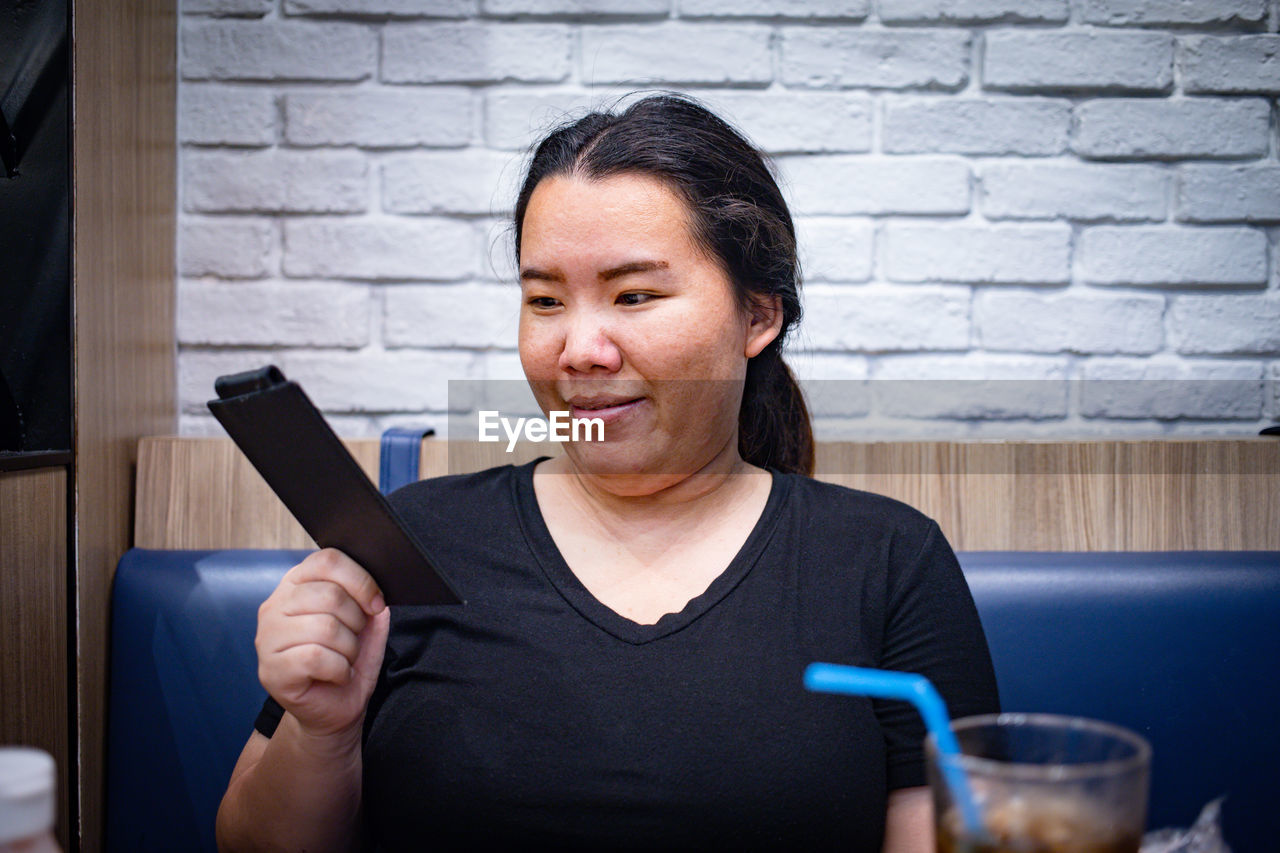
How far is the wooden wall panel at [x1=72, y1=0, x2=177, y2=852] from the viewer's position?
44.9 inches

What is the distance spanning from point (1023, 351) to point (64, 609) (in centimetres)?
130

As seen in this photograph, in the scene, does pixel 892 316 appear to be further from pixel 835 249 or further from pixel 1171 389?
pixel 1171 389

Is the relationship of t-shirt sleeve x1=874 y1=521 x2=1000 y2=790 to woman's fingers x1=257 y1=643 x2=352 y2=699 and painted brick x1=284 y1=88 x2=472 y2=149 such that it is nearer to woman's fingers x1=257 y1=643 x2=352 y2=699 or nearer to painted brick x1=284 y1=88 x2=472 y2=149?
woman's fingers x1=257 y1=643 x2=352 y2=699

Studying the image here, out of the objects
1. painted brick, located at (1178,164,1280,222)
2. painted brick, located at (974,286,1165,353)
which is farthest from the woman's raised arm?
painted brick, located at (1178,164,1280,222)

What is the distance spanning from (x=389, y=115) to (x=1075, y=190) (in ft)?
3.27

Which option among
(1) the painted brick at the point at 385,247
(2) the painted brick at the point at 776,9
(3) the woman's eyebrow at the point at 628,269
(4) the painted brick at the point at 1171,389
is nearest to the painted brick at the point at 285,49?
(1) the painted brick at the point at 385,247

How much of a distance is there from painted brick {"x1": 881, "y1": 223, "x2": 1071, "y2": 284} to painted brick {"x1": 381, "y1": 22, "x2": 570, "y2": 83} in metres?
0.55

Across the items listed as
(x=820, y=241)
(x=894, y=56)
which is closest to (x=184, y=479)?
(x=820, y=241)

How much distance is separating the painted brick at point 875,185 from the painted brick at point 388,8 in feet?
1.69

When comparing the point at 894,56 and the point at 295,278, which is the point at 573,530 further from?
the point at 894,56

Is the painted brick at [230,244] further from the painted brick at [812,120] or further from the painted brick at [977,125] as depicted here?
the painted brick at [977,125]

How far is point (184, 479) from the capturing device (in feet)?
4.20

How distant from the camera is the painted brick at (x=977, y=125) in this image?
138 centimetres

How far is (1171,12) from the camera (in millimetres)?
1370
